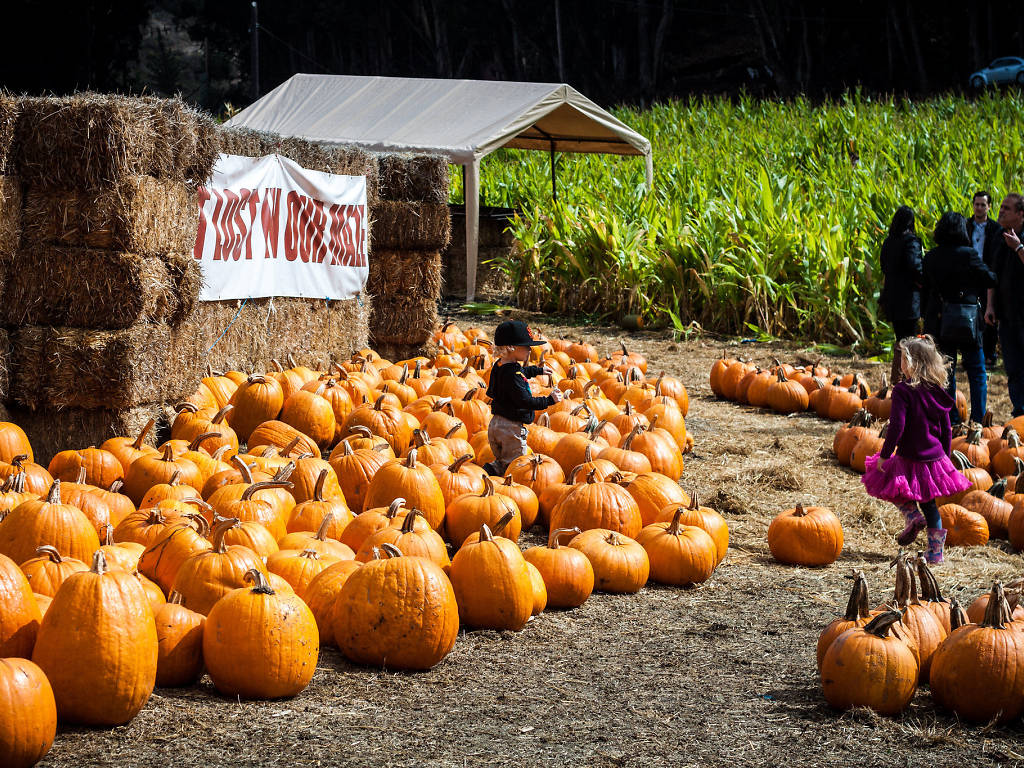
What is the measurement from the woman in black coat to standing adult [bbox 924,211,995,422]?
758 mm

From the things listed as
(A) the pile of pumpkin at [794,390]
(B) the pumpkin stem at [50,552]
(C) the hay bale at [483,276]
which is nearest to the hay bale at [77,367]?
(B) the pumpkin stem at [50,552]

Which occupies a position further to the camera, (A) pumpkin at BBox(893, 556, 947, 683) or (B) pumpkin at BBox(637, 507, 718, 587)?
(B) pumpkin at BBox(637, 507, 718, 587)

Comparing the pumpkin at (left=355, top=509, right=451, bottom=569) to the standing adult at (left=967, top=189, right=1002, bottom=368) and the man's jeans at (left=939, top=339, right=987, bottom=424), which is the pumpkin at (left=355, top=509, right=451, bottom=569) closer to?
the man's jeans at (left=939, top=339, right=987, bottom=424)

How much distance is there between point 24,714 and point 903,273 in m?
8.29

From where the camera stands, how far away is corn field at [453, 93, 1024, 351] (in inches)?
510

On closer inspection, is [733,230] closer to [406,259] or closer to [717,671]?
[406,259]

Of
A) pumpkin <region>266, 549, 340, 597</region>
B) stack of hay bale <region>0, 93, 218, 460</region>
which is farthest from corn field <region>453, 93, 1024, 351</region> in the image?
pumpkin <region>266, 549, 340, 597</region>

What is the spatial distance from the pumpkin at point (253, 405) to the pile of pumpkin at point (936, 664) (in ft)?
15.0

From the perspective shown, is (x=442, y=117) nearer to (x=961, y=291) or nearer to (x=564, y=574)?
(x=961, y=291)

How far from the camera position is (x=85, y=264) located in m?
6.46

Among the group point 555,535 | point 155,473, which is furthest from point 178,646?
point 155,473

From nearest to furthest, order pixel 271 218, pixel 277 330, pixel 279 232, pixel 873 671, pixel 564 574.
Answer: pixel 873 671 → pixel 564 574 → pixel 271 218 → pixel 279 232 → pixel 277 330

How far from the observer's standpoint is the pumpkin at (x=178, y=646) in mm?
3391

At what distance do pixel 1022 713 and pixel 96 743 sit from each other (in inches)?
110
